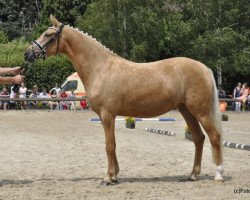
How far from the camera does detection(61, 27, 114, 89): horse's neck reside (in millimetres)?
9094

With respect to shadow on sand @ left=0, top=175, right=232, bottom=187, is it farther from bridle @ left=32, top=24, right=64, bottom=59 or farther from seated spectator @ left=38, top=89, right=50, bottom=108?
seated spectator @ left=38, top=89, right=50, bottom=108

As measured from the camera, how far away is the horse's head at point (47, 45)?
9.09m

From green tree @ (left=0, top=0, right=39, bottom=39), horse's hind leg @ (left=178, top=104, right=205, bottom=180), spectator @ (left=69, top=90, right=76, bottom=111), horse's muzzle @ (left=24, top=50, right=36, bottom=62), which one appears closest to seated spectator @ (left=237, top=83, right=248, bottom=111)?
spectator @ (left=69, top=90, right=76, bottom=111)

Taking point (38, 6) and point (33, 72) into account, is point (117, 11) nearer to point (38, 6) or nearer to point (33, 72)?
point (33, 72)

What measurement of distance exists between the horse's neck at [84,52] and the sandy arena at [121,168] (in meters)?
1.70

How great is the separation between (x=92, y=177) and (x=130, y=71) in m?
1.82

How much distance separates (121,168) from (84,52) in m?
2.23

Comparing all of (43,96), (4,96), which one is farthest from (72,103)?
(4,96)

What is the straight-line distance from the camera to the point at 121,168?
10.1 metres

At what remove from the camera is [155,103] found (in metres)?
8.88

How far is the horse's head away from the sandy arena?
6.42 ft

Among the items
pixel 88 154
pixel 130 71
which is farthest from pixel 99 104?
pixel 88 154

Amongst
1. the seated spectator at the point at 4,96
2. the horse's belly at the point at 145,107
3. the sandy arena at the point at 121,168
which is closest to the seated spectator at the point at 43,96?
the seated spectator at the point at 4,96

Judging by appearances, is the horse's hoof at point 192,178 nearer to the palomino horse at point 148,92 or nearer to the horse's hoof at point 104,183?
the palomino horse at point 148,92
